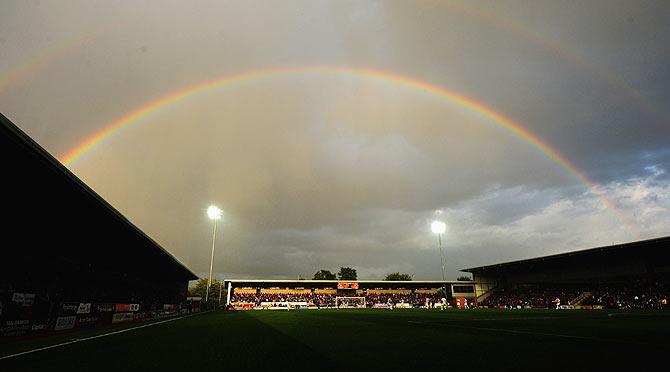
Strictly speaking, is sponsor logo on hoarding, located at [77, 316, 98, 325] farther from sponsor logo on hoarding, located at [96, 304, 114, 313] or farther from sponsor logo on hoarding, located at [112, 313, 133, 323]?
sponsor logo on hoarding, located at [112, 313, 133, 323]

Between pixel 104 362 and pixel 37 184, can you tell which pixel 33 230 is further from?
pixel 104 362

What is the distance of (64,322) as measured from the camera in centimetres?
2077

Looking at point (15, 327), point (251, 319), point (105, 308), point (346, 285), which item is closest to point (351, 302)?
point (346, 285)

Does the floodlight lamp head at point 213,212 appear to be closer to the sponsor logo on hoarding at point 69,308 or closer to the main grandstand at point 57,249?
the main grandstand at point 57,249

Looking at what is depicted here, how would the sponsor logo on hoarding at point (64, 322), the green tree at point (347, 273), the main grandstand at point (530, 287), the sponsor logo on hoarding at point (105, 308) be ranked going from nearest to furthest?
1. the sponsor logo on hoarding at point (64, 322)
2. the sponsor logo on hoarding at point (105, 308)
3. the main grandstand at point (530, 287)
4. the green tree at point (347, 273)

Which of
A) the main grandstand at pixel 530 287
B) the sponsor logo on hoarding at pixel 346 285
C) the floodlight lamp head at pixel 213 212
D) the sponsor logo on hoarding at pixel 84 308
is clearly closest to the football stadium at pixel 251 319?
the sponsor logo on hoarding at pixel 84 308

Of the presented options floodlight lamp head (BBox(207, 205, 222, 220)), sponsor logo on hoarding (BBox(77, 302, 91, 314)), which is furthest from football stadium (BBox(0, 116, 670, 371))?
floodlight lamp head (BBox(207, 205, 222, 220))

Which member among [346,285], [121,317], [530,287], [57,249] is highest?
[57,249]

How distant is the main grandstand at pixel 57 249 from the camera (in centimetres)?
1630

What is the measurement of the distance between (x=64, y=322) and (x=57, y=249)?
45.1 feet

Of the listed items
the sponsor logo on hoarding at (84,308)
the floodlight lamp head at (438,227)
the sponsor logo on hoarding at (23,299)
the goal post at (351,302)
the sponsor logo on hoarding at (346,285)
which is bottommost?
the goal post at (351,302)

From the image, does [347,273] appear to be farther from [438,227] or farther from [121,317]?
[121,317]

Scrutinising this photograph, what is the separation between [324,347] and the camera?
11.0 metres

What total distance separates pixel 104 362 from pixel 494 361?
8.78 m
